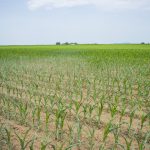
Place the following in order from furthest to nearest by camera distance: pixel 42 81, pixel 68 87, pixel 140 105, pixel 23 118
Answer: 1. pixel 42 81
2. pixel 68 87
3. pixel 140 105
4. pixel 23 118

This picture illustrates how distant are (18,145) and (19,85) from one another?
411 cm

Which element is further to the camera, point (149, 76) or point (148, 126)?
point (149, 76)

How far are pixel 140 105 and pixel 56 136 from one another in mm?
2005

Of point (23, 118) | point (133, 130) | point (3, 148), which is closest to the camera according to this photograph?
point (3, 148)

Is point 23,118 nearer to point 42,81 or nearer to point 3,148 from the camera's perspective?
point 3,148

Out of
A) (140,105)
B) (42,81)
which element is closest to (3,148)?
(140,105)

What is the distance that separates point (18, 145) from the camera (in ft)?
10.8

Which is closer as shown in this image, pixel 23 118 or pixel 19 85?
pixel 23 118

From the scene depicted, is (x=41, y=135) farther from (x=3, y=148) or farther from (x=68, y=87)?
(x=68, y=87)

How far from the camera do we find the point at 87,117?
4387mm

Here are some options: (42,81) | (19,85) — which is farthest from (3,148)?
(42,81)

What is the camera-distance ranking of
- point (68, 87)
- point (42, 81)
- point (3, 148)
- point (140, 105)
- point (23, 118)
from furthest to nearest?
point (42, 81)
point (68, 87)
point (140, 105)
point (23, 118)
point (3, 148)

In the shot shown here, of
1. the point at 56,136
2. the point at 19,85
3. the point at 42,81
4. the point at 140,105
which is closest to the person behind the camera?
the point at 56,136

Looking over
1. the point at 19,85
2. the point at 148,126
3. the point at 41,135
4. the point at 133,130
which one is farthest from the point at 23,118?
the point at 19,85
